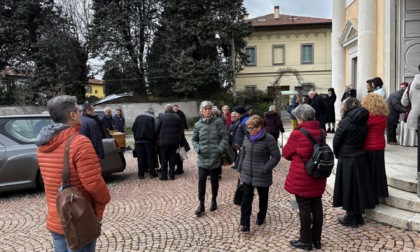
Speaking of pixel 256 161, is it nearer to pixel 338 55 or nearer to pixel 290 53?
pixel 338 55

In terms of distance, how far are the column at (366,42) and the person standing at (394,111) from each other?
10.8ft

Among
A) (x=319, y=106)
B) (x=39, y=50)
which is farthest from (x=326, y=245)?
(x=39, y=50)

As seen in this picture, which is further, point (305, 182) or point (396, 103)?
point (396, 103)

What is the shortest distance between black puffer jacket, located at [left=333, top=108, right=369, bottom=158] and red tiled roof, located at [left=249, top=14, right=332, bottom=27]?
34408 mm

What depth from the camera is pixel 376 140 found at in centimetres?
505

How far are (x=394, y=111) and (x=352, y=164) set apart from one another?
4733 millimetres

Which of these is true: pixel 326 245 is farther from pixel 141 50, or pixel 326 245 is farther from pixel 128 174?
pixel 141 50

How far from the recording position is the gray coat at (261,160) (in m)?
4.76

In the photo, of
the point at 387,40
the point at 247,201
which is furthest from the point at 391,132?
the point at 247,201

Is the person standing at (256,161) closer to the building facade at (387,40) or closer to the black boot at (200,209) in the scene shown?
the black boot at (200,209)

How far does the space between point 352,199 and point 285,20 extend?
37814 mm

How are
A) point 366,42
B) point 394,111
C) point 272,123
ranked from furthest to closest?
point 366,42 < point 272,123 < point 394,111

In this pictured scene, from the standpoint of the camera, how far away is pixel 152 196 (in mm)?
7129

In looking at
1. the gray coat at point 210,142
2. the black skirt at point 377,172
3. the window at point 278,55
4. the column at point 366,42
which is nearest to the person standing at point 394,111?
the column at point 366,42
